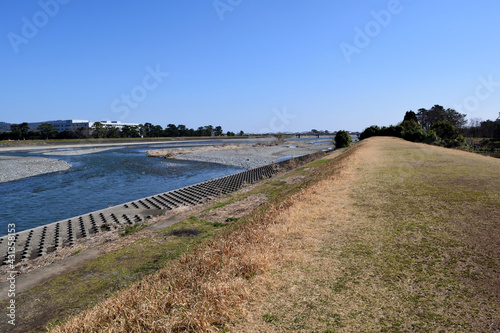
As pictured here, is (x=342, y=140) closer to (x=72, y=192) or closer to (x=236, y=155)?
(x=236, y=155)

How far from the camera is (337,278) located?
5176 millimetres

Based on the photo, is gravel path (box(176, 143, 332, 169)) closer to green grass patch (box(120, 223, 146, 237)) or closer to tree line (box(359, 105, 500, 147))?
tree line (box(359, 105, 500, 147))

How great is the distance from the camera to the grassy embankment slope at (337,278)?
3996 mm

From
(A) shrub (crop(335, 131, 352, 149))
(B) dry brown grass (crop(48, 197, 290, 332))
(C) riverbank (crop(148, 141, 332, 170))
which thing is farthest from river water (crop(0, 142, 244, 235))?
(A) shrub (crop(335, 131, 352, 149))

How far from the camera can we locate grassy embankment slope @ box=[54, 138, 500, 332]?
3996 millimetres

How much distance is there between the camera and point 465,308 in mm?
4160

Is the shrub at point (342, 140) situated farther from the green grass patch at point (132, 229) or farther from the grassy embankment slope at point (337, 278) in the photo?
the green grass patch at point (132, 229)

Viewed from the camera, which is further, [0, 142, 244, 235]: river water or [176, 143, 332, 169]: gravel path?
[176, 143, 332, 169]: gravel path

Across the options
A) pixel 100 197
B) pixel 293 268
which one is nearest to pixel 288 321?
pixel 293 268

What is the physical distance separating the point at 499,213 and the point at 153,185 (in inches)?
1024

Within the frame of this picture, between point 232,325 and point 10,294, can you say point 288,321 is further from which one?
point 10,294

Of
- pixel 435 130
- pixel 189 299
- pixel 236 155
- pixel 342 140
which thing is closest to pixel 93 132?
pixel 236 155
